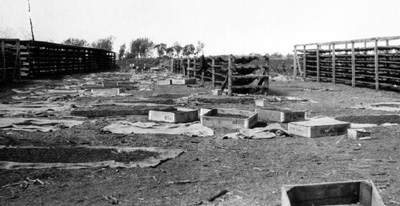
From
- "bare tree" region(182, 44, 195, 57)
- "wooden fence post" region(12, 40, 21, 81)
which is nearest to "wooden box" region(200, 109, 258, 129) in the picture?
"wooden fence post" region(12, 40, 21, 81)

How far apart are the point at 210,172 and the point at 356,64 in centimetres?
1548

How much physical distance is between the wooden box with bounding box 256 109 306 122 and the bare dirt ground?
1.65 m

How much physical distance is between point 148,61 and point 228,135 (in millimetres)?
53526

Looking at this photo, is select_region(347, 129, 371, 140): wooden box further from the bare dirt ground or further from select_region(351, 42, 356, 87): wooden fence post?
select_region(351, 42, 356, 87): wooden fence post

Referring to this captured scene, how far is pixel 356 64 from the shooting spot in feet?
61.3

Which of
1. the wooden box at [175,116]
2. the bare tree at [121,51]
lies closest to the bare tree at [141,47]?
the bare tree at [121,51]

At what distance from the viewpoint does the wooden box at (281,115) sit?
28.2ft

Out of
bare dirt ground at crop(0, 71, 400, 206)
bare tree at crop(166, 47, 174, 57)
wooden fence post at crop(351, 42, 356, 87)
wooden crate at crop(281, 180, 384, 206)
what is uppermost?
bare tree at crop(166, 47, 174, 57)

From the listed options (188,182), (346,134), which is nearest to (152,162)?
(188,182)

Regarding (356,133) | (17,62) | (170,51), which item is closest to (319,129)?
(356,133)

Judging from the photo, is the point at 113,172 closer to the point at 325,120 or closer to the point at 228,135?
the point at 228,135

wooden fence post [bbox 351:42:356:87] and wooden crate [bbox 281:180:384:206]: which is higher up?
wooden fence post [bbox 351:42:356:87]

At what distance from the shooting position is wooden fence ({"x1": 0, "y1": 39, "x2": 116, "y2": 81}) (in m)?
22.0

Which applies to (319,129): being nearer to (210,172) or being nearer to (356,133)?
(356,133)
